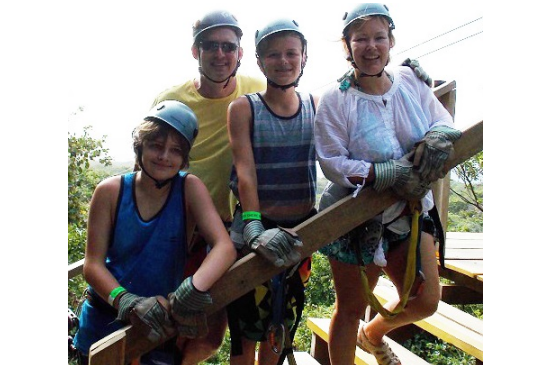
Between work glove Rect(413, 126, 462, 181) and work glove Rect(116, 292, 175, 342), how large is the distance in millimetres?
1043

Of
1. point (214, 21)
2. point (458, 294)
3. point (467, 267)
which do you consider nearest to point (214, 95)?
point (214, 21)

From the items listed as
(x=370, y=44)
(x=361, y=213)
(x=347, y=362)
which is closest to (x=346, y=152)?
(x=361, y=213)

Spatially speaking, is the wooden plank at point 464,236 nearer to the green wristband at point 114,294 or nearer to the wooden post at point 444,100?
the wooden post at point 444,100

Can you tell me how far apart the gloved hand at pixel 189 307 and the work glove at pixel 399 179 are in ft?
2.42

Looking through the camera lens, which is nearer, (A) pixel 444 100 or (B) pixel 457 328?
(B) pixel 457 328

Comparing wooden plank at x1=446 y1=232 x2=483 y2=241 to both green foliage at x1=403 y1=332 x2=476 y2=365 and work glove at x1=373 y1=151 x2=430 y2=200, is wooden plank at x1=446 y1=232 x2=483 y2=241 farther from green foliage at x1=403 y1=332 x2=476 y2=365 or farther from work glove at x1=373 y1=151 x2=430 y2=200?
work glove at x1=373 y1=151 x2=430 y2=200

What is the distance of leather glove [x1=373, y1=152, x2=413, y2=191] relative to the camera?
206cm

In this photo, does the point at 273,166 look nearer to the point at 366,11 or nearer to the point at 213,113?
the point at 213,113

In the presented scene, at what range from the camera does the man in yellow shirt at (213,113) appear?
2.59 meters

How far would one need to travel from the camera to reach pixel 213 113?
2.70m

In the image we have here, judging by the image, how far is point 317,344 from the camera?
11.8ft

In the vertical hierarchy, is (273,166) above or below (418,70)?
below

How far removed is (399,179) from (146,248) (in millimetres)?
1002

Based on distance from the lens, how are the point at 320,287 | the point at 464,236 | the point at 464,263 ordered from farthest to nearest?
the point at 320,287, the point at 464,236, the point at 464,263
